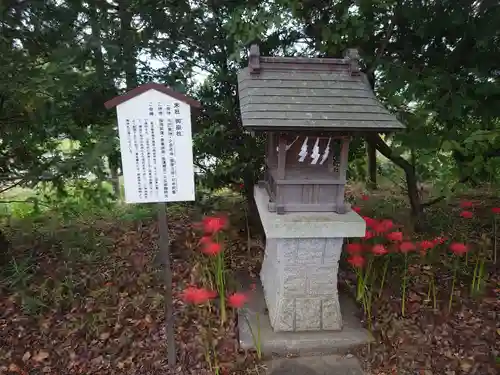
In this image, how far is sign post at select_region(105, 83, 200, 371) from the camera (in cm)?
257

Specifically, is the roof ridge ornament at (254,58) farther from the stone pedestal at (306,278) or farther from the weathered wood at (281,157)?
the stone pedestal at (306,278)

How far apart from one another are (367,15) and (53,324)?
4517 mm

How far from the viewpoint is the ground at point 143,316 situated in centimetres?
322

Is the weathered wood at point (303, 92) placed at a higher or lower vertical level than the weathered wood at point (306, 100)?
higher

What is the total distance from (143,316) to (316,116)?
8.67ft

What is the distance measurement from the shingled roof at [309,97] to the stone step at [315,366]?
2.15m

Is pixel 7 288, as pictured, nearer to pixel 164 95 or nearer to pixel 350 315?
pixel 164 95

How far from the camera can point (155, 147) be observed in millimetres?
2643

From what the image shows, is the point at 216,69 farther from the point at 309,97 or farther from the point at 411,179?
the point at 411,179

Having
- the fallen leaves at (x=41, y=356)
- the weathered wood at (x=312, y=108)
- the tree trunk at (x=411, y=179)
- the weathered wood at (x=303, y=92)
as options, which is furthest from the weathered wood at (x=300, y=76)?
the fallen leaves at (x=41, y=356)

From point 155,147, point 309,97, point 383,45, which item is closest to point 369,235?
point 309,97

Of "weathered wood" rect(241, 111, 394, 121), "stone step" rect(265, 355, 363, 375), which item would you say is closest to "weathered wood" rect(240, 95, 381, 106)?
"weathered wood" rect(241, 111, 394, 121)

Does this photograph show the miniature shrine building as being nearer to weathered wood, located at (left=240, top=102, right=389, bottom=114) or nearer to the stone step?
weathered wood, located at (left=240, top=102, right=389, bottom=114)

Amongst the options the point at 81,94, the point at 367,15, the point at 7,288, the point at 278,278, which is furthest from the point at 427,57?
the point at 7,288
